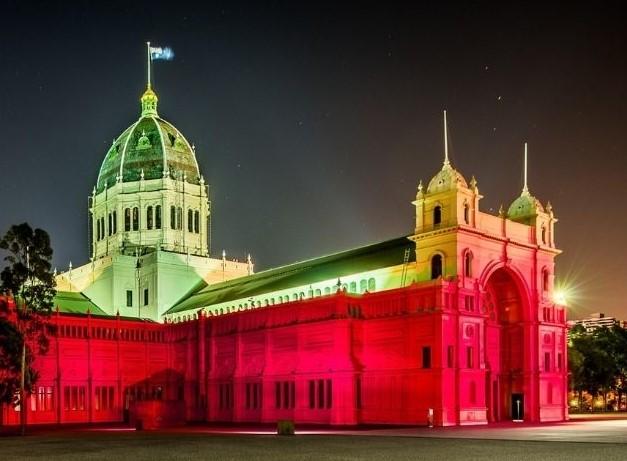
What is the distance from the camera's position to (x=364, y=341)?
7775 centimetres

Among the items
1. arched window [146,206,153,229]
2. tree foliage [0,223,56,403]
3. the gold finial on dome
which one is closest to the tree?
tree foliage [0,223,56,403]

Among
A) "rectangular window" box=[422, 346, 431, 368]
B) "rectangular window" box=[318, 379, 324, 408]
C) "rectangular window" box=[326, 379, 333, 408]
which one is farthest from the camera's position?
"rectangular window" box=[318, 379, 324, 408]

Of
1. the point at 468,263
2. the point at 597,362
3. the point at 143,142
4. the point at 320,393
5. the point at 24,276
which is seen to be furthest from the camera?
the point at 143,142

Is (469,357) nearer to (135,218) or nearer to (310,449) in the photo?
(310,449)

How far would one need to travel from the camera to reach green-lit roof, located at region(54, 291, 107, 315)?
343 feet

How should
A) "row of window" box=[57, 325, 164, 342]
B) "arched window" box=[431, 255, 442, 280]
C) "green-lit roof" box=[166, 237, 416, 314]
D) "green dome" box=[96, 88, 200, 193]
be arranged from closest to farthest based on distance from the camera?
1. "arched window" box=[431, 255, 442, 280]
2. "green-lit roof" box=[166, 237, 416, 314]
3. "row of window" box=[57, 325, 164, 342]
4. "green dome" box=[96, 88, 200, 193]

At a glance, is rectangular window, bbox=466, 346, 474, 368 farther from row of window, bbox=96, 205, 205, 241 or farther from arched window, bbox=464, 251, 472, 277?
row of window, bbox=96, 205, 205, 241

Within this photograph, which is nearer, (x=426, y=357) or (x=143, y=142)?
(x=426, y=357)

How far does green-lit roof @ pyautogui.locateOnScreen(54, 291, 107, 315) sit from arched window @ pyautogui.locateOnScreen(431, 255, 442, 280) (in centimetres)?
4676

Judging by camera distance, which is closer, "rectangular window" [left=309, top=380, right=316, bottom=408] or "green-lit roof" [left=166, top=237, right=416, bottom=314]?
"rectangular window" [left=309, top=380, right=316, bottom=408]

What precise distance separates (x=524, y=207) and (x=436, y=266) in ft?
47.9

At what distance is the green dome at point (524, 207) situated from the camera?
278 ft

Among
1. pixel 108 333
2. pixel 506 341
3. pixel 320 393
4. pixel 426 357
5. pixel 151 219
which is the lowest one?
pixel 320 393

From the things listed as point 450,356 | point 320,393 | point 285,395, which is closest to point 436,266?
point 450,356
